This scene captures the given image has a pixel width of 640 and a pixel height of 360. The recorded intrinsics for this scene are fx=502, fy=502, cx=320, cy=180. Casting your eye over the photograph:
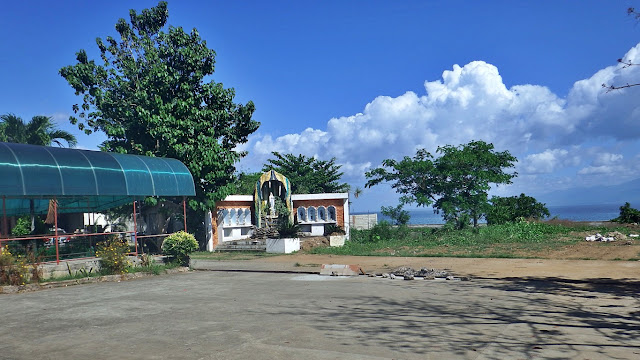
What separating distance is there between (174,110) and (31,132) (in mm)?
10301

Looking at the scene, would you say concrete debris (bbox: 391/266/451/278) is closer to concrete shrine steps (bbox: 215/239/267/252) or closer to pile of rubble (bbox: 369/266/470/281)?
pile of rubble (bbox: 369/266/470/281)

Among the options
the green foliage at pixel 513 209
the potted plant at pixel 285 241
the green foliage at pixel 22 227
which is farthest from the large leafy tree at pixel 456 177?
the green foliage at pixel 22 227

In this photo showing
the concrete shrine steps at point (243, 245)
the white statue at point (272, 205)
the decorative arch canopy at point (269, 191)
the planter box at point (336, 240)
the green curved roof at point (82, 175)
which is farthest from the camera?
→ the white statue at point (272, 205)

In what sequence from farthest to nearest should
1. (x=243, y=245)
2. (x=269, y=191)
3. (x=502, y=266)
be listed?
(x=269, y=191), (x=243, y=245), (x=502, y=266)

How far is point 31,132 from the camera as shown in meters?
30.4

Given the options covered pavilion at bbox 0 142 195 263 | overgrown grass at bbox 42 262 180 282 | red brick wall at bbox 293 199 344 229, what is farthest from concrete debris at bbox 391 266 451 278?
red brick wall at bbox 293 199 344 229

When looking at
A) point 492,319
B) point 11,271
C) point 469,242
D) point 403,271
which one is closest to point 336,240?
point 469,242

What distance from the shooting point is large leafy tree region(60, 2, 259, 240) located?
2658 cm

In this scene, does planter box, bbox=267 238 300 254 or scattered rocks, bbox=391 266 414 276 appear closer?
scattered rocks, bbox=391 266 414 276

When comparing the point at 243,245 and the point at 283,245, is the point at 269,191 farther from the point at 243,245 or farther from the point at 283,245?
the point at 283,245

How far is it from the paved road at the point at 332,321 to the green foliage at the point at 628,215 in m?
25.5

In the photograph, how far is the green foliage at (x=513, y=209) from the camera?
36.5m

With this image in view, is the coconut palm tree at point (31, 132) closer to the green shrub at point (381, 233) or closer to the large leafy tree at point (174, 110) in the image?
the large leafy tree at point (174, 110)

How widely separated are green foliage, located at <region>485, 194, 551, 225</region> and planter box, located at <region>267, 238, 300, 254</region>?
16401 millimetres
